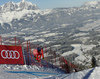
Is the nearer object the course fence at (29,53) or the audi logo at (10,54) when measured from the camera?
the audi logo at (10,54)

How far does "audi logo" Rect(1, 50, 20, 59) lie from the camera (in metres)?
16.4

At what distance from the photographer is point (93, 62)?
31.9 meters

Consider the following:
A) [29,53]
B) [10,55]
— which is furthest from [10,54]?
[29,53]

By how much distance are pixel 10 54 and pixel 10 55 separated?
93 millimetres

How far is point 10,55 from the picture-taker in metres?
16.8

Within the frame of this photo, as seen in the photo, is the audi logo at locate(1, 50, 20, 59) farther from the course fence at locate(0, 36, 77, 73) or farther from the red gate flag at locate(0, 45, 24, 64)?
the course fence at locate(0, 36, 77, 73)

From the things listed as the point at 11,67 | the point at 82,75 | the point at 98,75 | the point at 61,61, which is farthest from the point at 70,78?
the point at 61,61

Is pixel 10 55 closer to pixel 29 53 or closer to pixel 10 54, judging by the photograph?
pixel 10 54

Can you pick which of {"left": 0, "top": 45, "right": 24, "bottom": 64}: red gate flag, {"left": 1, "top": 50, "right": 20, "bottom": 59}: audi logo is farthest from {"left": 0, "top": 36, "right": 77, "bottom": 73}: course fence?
{"left": 1, "top": 50, "right": 20, "bottom": 59}: audi logo

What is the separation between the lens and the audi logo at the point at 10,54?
16.4 metres

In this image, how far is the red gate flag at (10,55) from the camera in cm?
1633

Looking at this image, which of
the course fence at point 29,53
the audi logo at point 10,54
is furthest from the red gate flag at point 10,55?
the course fence at point 29,53

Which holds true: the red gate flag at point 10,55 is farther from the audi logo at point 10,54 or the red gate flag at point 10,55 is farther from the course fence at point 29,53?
the course fence at point 29,53

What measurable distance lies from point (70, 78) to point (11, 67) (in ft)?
27.3
